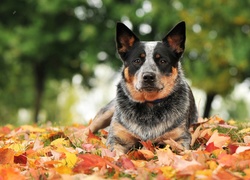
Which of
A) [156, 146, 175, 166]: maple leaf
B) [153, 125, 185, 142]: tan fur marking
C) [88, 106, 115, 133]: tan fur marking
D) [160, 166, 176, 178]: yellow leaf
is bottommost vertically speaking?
[88, 106, 115, 133]: tan fur marking

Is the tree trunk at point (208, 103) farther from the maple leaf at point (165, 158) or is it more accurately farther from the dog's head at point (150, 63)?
the maple leaf at point (165, 158)

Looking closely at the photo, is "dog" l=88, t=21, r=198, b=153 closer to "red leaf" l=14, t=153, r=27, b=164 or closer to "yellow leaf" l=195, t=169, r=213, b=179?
"red leaf" l=14, t=153, r=27, b=164

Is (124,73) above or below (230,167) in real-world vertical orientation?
above

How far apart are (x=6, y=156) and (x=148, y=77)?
1663 millimetres

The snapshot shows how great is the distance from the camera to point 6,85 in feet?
74.2

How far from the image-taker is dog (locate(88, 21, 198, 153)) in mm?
5219

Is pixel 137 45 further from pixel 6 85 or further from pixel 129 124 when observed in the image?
pixel 6 85

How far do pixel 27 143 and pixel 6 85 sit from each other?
1770 cm

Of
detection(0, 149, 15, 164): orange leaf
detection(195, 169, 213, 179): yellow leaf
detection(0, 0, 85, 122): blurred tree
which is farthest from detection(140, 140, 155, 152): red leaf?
detection(0, 0, 85, 122): blurred tree

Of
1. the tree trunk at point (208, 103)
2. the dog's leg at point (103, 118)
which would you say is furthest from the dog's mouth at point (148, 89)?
the tree trunk at point (208, 103)

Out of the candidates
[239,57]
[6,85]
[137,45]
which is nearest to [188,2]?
[239,57]

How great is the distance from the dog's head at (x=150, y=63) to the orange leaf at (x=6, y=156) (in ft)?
5.13

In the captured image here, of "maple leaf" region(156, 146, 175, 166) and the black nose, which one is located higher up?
the black nose

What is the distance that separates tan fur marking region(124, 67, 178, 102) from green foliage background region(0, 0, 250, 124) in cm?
1040
